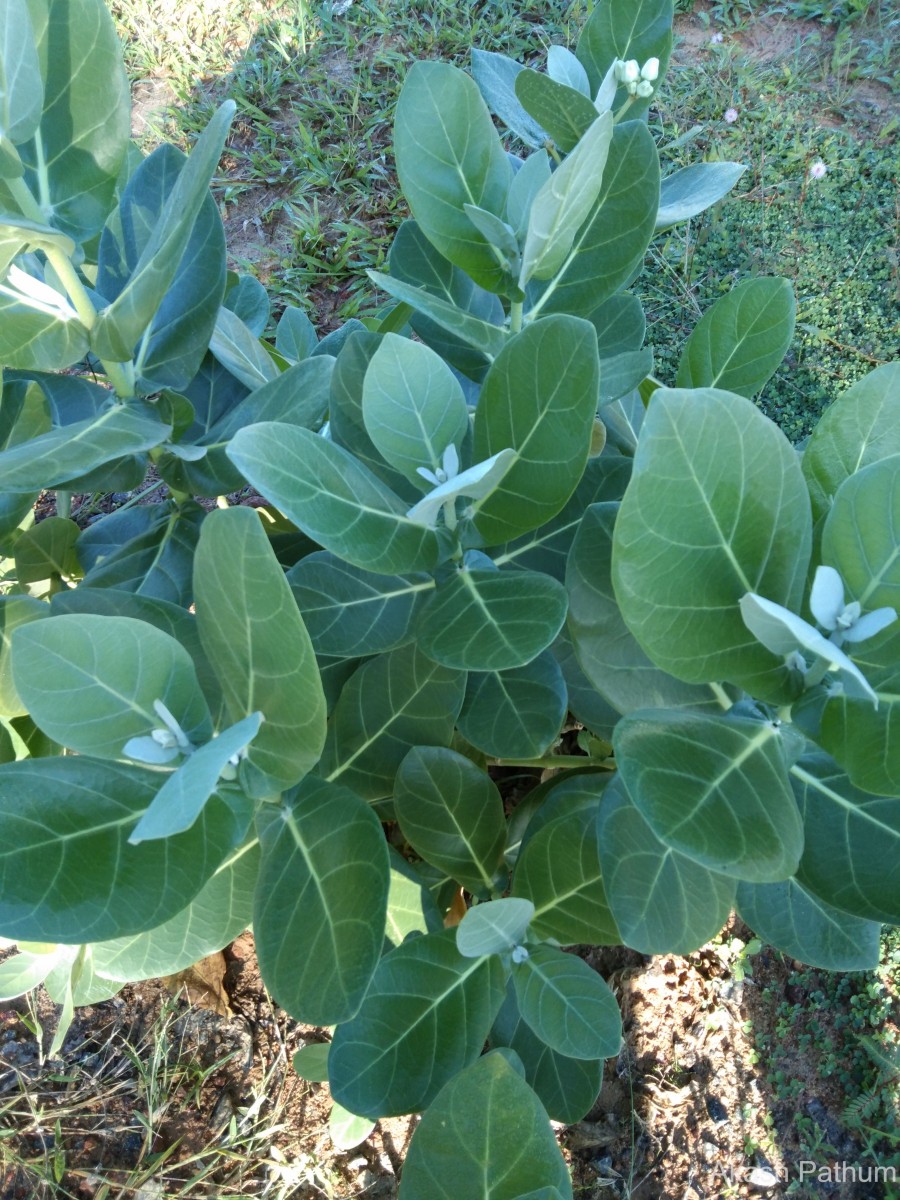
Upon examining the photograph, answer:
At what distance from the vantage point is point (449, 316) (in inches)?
43.7

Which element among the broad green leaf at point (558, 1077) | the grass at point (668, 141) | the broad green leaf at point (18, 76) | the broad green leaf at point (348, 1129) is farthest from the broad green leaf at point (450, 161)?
the grass at point (668, 141)

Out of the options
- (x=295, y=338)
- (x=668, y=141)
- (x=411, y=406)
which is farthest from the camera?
(x=668, y=141)

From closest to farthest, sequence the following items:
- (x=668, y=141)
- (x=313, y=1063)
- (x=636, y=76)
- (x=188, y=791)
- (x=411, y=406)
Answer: (x=188, y=791), (x=411, y=406), (x=636, y=76), (x=313, y=1063), (x=668, y=141)

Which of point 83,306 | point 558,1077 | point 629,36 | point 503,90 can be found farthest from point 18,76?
point 558,1077

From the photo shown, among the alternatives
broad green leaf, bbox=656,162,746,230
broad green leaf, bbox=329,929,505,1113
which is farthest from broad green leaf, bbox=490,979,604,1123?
broad green leaf, bbox=656,162,746,230

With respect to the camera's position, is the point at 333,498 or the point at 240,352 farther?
the point at 240,352

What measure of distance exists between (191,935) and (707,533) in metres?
0.76

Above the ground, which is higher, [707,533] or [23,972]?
[707,533]

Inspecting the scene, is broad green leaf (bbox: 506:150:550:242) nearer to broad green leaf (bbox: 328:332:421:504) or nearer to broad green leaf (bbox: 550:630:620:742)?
broad green leaf (bbox: 328:332:421:504)

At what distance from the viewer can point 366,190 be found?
3355mm

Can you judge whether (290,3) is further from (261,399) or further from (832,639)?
(832,639)

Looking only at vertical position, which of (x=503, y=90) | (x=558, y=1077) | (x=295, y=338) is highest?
(x=503, y=90)

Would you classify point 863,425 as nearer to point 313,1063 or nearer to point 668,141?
point 313,1063

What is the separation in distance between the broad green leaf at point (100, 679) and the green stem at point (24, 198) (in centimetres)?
52
